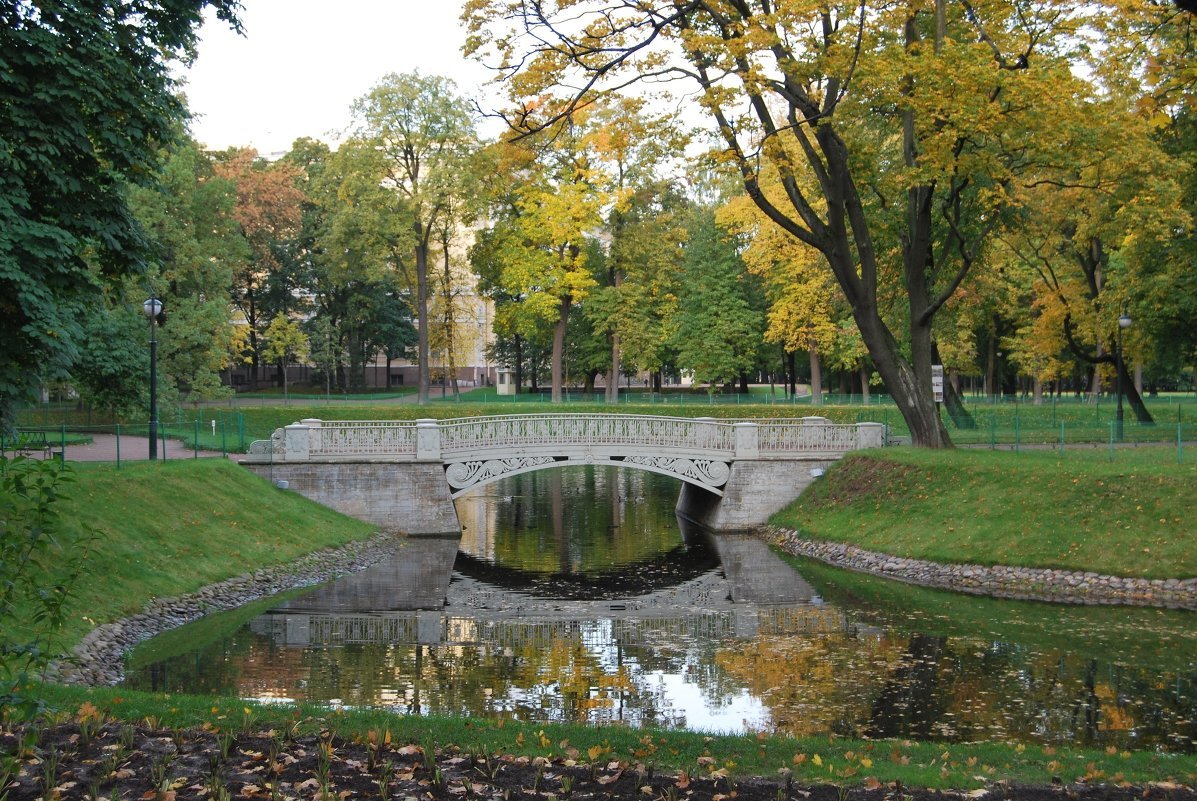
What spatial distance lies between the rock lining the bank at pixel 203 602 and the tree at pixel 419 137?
21.0 m

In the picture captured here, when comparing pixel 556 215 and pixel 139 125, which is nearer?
pixel 139 125

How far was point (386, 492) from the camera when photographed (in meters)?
30.7

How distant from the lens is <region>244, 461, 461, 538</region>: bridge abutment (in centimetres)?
3020

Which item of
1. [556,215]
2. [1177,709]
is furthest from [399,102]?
[1177,709]

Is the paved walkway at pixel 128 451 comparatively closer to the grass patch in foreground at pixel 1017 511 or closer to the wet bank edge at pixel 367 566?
the wet bank edge at pixel 367 566

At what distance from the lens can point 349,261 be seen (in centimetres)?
5366

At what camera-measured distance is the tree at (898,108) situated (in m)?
22.1

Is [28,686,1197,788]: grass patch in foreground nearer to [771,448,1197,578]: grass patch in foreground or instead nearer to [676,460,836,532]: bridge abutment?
[771,448,1197,578]: grass patch in foreground

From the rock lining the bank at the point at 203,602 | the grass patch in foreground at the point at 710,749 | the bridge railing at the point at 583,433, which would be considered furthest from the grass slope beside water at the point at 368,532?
the bridge railing at the point at 583,433

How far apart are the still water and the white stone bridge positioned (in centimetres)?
432

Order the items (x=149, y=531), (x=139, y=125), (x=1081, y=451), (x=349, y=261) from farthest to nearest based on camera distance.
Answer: (x=349, y=261) → (x=1081, y=451) → (x=149, y=531) → (x=139, y=125)

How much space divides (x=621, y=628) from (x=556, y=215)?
Answer: 31.7 m

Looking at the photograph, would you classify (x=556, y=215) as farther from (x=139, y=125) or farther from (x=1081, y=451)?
(x=139, y=125)

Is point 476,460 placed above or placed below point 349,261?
below
